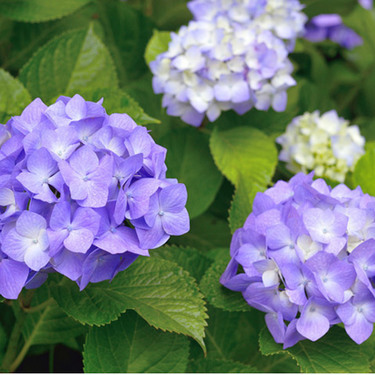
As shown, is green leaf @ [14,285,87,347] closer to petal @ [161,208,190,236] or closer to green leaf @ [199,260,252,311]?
green leaf @ [199,260,252,311]

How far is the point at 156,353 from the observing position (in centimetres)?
87

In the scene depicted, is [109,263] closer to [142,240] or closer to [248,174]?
[142,240]

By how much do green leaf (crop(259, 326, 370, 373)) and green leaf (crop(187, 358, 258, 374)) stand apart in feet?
0.39

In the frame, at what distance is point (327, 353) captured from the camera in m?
0.81

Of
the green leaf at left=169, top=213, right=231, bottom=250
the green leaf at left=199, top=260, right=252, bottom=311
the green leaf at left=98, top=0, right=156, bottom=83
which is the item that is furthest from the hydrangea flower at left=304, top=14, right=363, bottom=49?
the green leaf at left=199, top=260, right=252, bottom=311

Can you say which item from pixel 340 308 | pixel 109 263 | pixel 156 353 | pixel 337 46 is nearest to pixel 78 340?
pixel 156 353

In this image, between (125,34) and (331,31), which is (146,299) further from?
(331,31)

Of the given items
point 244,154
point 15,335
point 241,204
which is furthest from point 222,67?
point 15,335

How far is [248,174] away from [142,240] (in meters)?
0.48

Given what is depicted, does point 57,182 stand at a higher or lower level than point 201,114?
higher

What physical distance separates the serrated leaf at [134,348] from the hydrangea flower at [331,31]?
133cm

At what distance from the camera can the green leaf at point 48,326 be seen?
99cm

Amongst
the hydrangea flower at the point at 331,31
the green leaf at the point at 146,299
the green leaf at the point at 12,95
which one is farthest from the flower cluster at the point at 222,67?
the hydrangea flower at the point at 331,31

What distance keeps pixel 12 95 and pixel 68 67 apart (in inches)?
6.2
